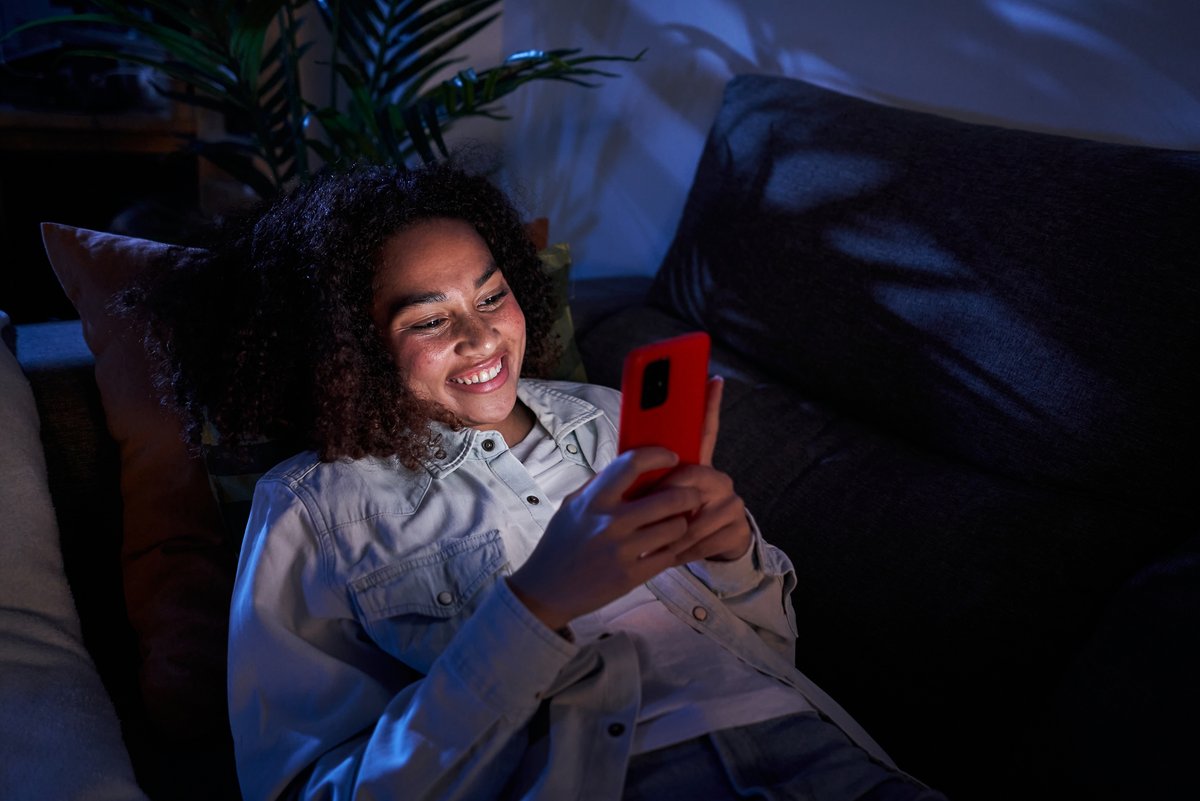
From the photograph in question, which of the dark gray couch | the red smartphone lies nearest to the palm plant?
the dark gray couch

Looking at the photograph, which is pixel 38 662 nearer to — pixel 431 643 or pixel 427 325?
pixel 431 643

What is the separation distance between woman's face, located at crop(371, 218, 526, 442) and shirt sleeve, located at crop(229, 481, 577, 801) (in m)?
0.22

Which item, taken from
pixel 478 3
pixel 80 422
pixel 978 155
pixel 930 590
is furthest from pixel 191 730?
pixel 478 3

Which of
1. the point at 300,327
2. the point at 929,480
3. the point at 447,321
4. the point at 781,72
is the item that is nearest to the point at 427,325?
the point at 447,321

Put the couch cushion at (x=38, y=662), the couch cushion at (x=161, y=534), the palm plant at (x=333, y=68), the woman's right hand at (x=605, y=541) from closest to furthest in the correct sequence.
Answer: the woman's right hand at (x=605, y=541), the couch cushion at (x=38, y=662), the couch cushion at (x=161, y=534), the palm plant at (x=333, y=68)

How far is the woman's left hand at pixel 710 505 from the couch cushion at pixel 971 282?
1.45 feet

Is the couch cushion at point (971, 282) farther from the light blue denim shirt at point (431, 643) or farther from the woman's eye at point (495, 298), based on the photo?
the woman's eye at point (495, 298)

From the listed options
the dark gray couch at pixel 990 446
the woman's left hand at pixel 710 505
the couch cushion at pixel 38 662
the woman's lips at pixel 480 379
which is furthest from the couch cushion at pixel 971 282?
the couch cushion at pixel 38 662

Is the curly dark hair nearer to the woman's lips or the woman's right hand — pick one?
the woman's lips

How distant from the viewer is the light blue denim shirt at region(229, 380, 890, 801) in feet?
2.65

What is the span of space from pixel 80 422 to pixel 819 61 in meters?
1.44

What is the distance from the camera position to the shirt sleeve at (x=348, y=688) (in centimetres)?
80

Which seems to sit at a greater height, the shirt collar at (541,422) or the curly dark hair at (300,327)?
the curly dark hair at (300,327)

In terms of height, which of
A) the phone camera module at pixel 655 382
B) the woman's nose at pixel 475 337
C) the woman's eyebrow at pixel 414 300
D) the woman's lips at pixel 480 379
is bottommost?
the woman's lips at pixel 480 379
